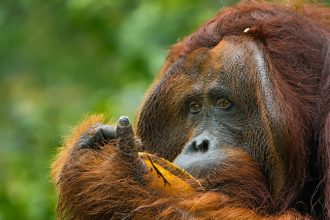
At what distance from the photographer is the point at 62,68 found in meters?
13.2

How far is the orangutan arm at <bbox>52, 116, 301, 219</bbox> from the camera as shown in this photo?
17.6 ft

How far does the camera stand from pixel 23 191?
8.73 metres

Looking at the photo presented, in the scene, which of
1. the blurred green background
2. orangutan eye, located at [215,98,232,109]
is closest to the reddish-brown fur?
orangutan eye, located at [215,98,232,109]

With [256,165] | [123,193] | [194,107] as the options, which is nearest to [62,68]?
[194,107]

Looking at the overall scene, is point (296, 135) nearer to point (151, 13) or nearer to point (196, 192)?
point (196, 192)

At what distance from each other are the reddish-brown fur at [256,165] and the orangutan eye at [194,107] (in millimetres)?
348

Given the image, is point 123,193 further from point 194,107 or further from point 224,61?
point 224,61

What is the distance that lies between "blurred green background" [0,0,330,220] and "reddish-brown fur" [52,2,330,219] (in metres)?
1.25

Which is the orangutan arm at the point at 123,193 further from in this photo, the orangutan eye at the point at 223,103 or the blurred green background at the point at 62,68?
the blurred green background at the point at 62,68

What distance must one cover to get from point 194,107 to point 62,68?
7311mm

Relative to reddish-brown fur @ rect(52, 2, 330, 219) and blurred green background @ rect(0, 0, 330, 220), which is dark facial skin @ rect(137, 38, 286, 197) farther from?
blurred green background @ rect(0, 0, 330, 220)

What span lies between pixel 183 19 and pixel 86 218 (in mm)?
4629

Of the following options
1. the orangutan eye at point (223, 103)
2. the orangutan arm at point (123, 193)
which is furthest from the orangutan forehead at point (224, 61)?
the orangutan arm at point (123, 193)

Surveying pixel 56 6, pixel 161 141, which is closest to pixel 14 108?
pixel 56 6
